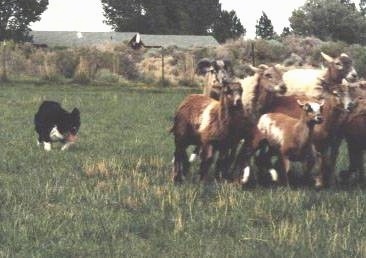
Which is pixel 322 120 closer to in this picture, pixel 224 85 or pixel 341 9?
pixel 224 85

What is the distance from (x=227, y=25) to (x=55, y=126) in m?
108

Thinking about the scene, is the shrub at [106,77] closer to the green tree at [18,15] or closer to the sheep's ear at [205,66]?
the sheep's ear at [205,66]

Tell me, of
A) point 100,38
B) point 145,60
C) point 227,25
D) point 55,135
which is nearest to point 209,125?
point 55,135

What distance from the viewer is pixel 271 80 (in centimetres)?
1127

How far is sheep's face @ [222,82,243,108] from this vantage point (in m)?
9.79

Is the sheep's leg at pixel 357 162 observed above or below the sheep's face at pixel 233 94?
below

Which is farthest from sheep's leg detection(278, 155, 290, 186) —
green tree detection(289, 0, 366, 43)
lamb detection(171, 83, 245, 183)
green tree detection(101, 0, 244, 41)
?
green tree detection(101, 0, 244, 41)

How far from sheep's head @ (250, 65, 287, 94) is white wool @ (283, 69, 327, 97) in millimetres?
595

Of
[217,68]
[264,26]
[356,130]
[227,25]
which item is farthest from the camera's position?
[264,26]

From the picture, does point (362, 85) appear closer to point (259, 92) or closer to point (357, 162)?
point (357, 162)

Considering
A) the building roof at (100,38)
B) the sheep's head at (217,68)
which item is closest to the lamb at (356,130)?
the sheep's head at (217,68)

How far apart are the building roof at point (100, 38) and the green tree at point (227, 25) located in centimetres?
2307

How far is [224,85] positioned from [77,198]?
2636 millimetres

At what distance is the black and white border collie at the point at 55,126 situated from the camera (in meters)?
14.1
